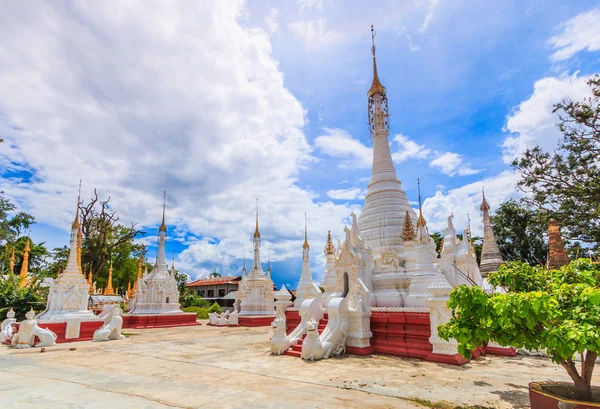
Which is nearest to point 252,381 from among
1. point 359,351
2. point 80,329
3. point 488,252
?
point 359,351

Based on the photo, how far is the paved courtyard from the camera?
19.8 feet

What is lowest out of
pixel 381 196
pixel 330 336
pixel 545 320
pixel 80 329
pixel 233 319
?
pixel 233 319

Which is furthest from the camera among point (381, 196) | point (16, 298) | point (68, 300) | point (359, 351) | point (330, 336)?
point (16, 298)

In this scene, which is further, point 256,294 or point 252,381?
point 256,294

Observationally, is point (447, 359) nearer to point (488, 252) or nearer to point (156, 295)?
point (156, 295)

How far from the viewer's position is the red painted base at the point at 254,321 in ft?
85.2

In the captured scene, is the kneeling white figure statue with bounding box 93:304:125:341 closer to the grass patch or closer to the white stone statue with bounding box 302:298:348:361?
the white stone statue with bounding box 302:298:348:361

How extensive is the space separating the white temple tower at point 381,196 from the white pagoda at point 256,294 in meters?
13.6

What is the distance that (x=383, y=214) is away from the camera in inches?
665

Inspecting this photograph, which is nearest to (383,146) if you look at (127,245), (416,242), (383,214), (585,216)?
(383,214)

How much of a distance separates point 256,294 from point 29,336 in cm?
1630

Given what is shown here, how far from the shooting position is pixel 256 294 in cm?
2811

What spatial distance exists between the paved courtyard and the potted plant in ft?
5.22

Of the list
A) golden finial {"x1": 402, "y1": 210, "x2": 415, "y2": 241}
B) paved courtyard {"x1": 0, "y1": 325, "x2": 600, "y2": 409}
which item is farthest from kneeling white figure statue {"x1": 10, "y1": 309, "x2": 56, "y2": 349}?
golden finial {"x1": 402, "y1": 210, "x2": 415, "y2": 241}
